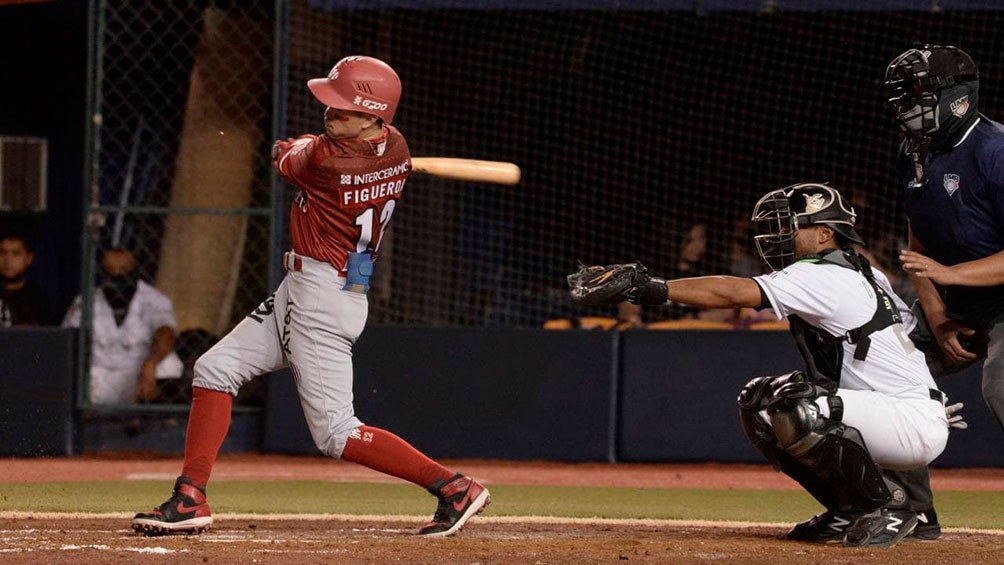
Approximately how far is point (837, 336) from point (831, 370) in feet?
0.59

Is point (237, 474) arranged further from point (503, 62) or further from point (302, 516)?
point (503, 62)

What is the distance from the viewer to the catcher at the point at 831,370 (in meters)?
4.84

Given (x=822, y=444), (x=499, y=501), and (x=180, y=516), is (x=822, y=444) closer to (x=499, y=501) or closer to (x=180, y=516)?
(x=180, y=516)

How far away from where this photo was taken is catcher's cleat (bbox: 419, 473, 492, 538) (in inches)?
209

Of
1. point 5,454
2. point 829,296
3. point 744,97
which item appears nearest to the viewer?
point 829,296

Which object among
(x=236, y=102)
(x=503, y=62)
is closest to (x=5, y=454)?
(x=236, y=102)

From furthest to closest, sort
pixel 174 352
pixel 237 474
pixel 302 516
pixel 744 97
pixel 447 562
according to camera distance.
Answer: pixel 744 97 → pixel 174 352 → pixel 237 474 → pixel 302 516 → pixel 447 562

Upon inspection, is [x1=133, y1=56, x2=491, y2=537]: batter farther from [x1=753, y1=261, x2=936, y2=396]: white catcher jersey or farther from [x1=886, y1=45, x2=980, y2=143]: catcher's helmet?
[x1=886, y1=45, x2=980, y2=143]: catcher's helmet

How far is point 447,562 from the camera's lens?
457 centimetres

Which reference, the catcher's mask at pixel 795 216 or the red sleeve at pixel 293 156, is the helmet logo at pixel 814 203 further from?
the red sleeve at pixel 293 156

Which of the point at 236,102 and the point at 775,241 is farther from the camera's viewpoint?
the point at 236,102

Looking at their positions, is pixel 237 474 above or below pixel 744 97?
below

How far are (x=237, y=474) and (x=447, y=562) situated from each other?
443 centimetres

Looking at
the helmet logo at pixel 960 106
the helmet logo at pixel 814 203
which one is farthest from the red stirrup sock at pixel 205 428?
the helmet logo at pixel 960 106
